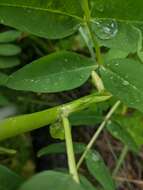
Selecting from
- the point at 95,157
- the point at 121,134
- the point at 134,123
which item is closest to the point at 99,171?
the point at 95,157

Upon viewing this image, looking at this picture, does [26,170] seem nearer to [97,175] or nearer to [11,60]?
[11,60]

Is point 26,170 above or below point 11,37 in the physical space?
below

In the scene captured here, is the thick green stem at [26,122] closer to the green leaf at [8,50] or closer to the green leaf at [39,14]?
the green leaf at [39,14]

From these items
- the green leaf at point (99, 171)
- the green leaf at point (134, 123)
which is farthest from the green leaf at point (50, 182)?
the green leaf at point (134, 123)

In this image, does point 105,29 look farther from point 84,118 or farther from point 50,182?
point 84,118

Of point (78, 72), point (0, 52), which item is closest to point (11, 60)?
point (0, 52)

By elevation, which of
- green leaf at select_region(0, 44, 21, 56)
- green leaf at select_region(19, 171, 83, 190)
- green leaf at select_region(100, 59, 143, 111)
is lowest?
green leaf at select_region(0, 44, 21, 56)

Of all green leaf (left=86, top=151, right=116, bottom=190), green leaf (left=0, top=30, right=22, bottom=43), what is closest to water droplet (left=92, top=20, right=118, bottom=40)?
green leaf (left=86, top=151, right=116, bottom=190)

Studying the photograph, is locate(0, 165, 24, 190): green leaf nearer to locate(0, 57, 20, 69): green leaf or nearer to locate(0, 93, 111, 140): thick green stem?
locate(0, 93, 111, 140): thick green stem
